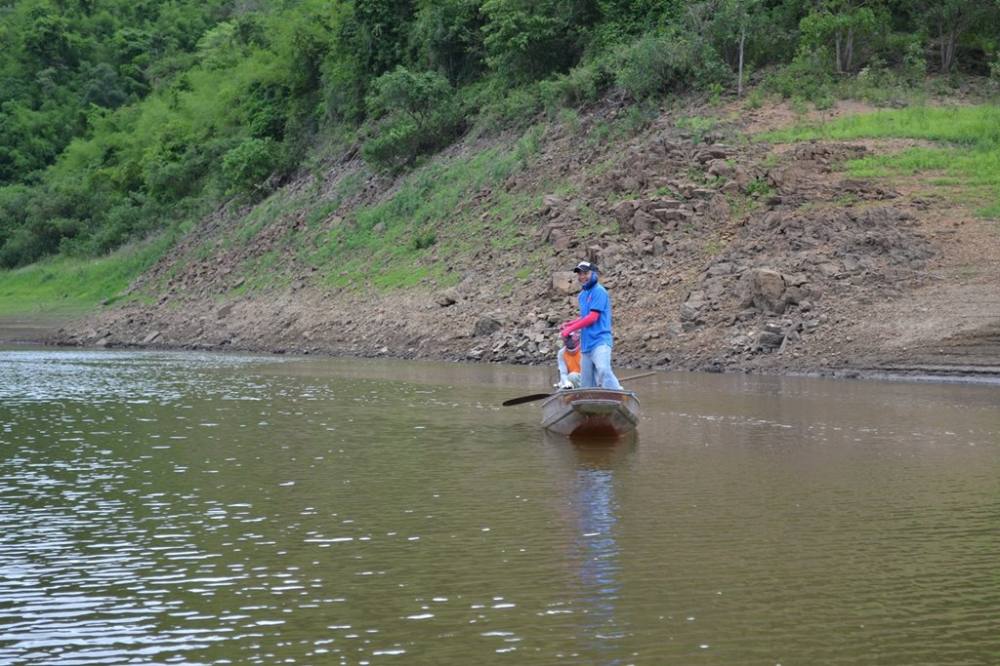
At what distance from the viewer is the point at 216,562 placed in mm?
9570

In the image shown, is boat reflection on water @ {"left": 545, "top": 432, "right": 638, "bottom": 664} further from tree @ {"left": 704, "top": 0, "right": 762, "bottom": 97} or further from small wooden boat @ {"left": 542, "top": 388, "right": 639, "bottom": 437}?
tree @ {"left": 704, "top": 0, "right": 762, "bottom": 97}

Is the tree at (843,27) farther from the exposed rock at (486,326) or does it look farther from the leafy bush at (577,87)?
the exposed rock at (486,326)

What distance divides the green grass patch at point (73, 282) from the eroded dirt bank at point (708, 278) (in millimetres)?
12545

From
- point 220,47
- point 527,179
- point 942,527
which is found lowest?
point 942,527

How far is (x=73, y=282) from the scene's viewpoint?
58969mm

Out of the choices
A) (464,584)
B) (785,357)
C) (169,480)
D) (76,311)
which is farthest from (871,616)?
(76,311)

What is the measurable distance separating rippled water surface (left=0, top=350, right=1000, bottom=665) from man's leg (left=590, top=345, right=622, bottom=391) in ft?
2.79

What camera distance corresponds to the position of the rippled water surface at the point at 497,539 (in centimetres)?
759

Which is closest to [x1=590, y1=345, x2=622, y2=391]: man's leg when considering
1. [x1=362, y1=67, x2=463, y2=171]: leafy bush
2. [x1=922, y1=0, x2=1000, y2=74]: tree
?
[x1=922, y1=0, x2=1000, y2=74]: tree

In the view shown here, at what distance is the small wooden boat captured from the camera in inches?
654

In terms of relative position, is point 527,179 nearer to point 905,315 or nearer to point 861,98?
point 861,98

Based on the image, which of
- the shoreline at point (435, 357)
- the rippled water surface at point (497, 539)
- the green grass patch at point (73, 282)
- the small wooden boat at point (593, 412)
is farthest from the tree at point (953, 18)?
the green grass patch at point (73, 282)

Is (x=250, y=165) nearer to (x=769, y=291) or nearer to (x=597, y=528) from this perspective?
(x=769, y=291)

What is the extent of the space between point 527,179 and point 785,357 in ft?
48.9
